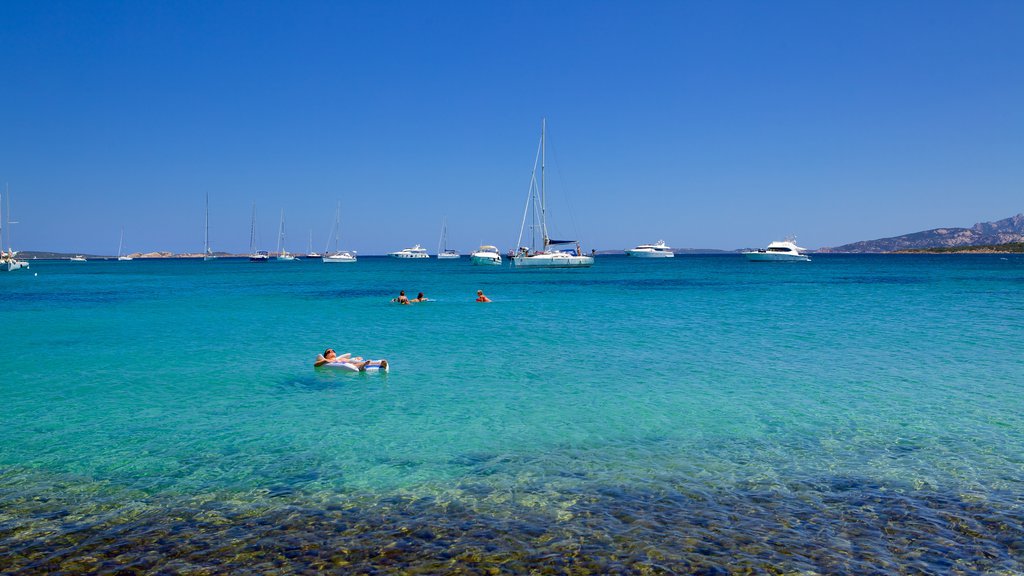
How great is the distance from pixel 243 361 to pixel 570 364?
10773 mm

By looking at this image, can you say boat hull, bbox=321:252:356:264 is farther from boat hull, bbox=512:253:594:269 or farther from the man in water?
the man in water

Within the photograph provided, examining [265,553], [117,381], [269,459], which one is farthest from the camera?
[117,381]

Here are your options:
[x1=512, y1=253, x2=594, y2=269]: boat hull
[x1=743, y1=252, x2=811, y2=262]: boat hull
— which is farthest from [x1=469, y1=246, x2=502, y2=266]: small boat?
[x1=743, y1=252, x2=811, y2=262]: boat hull

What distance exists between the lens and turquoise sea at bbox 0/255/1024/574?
750 cm

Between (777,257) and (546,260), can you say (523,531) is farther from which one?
(777,257)

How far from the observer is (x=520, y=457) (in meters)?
11.3

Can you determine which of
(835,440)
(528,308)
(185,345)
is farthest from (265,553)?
(528,308)

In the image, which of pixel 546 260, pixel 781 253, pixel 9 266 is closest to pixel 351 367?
pixel 546 260

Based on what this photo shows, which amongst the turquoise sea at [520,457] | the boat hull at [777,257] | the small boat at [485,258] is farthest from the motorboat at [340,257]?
the turquoise sea at [520,457]

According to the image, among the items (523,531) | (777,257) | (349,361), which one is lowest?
(523,531)

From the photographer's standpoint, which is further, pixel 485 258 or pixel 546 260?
pixel 485 258

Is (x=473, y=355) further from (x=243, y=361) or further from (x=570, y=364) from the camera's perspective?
(x=243, y=361)

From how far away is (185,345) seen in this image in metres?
25.3

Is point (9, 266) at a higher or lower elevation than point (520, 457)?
higher
